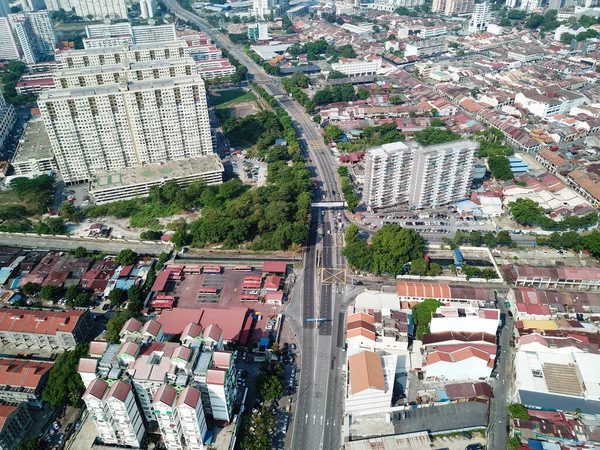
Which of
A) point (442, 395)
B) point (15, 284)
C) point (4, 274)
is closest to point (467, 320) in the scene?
point (442, 395)

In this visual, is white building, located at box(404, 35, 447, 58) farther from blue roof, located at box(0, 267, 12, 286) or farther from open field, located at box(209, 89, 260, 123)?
blue roof, located at box(0, 267, 12, 286)

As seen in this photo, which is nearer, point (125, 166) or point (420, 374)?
point (420, 374)

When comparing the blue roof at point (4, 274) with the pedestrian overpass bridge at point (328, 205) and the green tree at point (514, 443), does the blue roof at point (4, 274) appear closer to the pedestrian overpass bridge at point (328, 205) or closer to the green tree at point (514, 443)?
the pedestrian overpass bridge at point (328, 205)

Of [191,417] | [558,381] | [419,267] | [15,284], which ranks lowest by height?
[15,284]

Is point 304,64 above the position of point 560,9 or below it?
below

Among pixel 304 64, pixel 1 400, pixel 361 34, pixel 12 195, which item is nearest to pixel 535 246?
pixel 1 400

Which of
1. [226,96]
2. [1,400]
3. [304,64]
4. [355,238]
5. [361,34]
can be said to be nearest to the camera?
[1,400]

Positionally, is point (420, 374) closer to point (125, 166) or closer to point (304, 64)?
point (125, 166)

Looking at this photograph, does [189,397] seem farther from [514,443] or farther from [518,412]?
[518,412]
